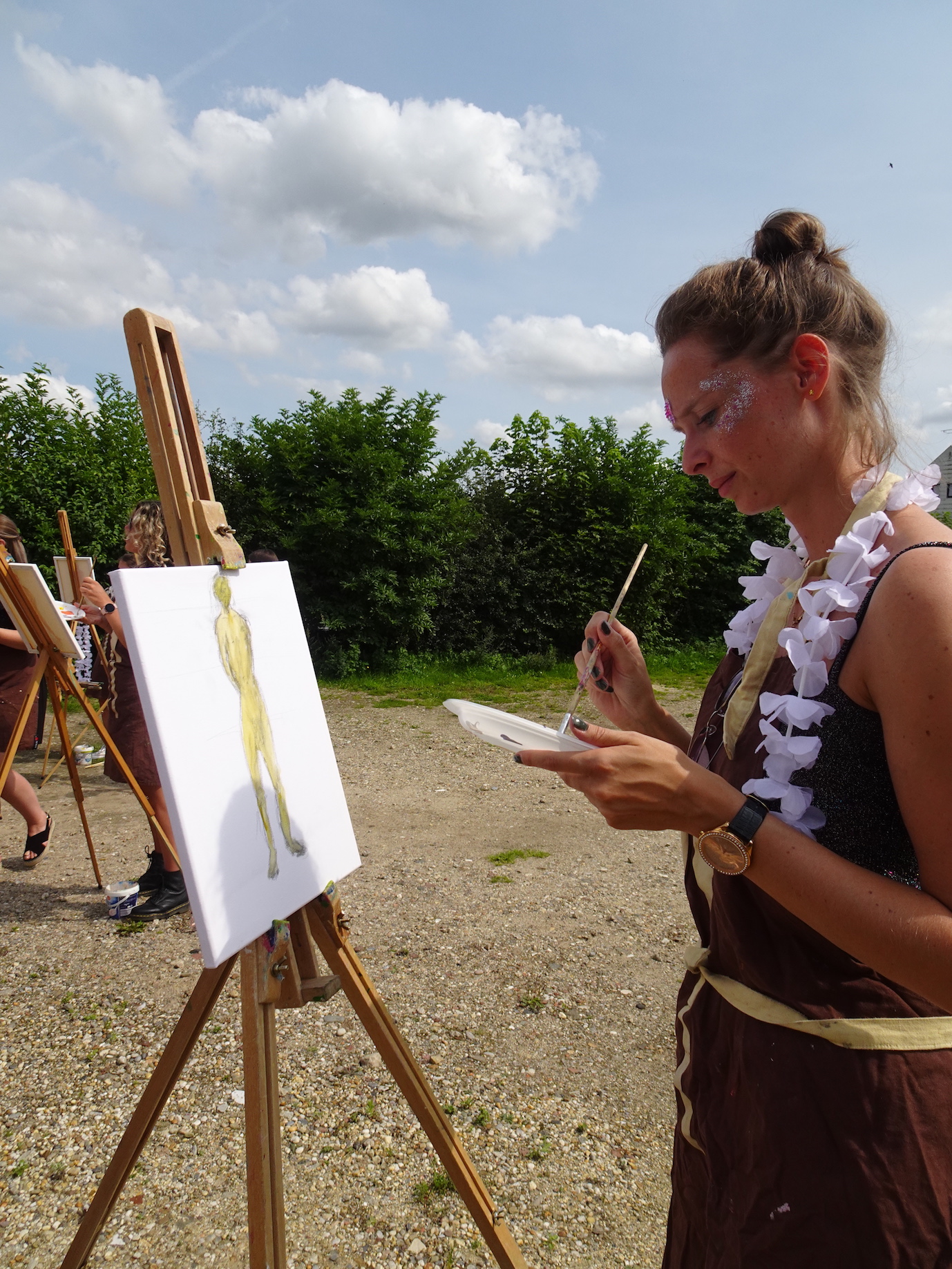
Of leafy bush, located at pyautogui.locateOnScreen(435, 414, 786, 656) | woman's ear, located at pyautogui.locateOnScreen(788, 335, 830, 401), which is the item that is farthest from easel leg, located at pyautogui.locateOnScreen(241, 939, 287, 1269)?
leafy bush, located at pyautogui.locateOnScreen(435, 414, 786, 656)

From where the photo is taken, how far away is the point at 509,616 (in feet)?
32.7

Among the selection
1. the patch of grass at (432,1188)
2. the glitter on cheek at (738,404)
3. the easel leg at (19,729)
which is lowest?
the patch of grass at (432,1188)

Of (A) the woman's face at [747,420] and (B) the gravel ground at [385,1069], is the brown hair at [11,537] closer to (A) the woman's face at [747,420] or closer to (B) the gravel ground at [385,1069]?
(B) the gravel ground at [385,1069]

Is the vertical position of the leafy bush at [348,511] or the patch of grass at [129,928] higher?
the leafy bush at [348,511]

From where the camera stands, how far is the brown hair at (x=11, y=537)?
422 cm

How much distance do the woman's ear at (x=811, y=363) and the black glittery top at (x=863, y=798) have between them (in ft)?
0.97

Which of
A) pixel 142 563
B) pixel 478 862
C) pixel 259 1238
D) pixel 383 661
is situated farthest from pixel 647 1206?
pixel 383 661

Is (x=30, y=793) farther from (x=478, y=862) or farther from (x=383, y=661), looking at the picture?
(x=383, y=661)

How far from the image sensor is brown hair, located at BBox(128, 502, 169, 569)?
11.3 ft

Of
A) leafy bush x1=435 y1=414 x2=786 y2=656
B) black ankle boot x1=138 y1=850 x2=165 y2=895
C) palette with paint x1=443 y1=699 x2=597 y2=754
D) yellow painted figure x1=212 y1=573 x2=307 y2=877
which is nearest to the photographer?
palette with paint x1=443 y1=699 x2=597 y2=754

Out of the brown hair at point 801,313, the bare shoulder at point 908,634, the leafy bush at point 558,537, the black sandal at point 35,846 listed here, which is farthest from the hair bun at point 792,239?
the leafy bush at point 558,537

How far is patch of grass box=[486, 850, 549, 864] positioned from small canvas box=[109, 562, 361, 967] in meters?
2.30

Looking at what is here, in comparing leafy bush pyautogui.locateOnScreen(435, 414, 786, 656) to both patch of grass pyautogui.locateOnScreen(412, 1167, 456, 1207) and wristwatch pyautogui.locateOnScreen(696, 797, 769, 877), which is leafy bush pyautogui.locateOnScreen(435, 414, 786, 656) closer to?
patch of grass pyautogui.locateOnScreen(412, 1167, 456, 1207)

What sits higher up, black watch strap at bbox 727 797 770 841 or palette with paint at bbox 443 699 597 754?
palette with paint at bbox 443 699 597 754
